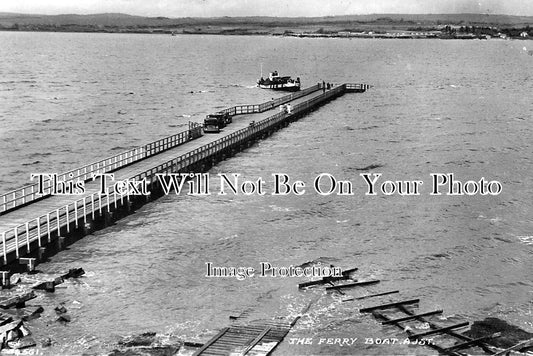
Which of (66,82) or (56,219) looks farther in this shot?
(66,82)

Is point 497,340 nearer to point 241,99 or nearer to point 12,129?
point 12,129

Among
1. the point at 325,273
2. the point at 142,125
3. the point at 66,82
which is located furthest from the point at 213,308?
the point at 66,82

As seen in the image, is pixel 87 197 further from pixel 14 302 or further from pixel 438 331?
pixel 438 331

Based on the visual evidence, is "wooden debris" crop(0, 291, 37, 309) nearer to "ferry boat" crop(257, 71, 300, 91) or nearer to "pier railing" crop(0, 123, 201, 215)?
"pier railing" crop(0, 123, 201, 215)

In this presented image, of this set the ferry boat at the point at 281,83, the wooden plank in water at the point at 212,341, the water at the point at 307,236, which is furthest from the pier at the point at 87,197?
the ferry boat at the point at 281,83

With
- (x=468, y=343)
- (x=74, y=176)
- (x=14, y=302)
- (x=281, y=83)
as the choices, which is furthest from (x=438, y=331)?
(x=281, y=83)

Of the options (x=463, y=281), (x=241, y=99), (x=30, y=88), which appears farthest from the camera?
(x=30, y=88)

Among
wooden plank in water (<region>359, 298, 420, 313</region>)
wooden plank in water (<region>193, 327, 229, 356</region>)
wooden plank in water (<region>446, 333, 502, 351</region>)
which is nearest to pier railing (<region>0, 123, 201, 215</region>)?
wooden plank in water (<region>193, 327, 229, 356</region>)

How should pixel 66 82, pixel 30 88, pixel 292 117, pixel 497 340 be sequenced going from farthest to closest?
pixel 66 82
pixel 30 88
pixel 292 117
pixel 497 340

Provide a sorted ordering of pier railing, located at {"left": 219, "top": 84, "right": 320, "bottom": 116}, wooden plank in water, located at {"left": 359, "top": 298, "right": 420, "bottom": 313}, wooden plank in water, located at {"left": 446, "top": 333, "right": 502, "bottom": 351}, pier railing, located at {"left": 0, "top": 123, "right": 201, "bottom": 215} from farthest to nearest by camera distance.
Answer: pier railing, located at {"left": 219, "top": 84, "right": 320, "bottom": 116}
pier railing, located at {"left": 0, "top": 123, "right": 201, "bottom": 215}
wooden plank in water, located at {"left": 359, "top": 298, "right": 420, "bottom": 313}
wooden plank in water, located at {"left": 446, "top": 333, "right": 502, "bottom": 351}
